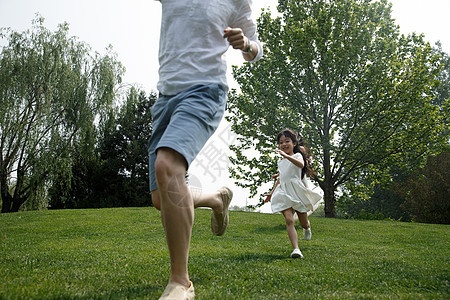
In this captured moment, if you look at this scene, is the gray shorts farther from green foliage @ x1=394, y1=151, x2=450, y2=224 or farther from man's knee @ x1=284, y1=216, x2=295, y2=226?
green foliage @ x1=394, y1=151, x2=450, y2=224

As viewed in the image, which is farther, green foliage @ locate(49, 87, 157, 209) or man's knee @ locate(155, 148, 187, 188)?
green foliage @ locate(49, 87, 157, 209)

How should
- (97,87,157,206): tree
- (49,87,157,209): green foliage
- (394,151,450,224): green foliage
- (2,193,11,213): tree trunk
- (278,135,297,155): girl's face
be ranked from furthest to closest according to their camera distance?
1. (97,87,157,206): tree
2. (49,87,157,209): green foliage
3. (394,151,450,224): green foliage
4. (2,193,11,213): tree trunk
5. (278,135,297,155): girl's face

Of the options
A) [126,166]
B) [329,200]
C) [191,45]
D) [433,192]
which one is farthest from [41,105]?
[433,192]

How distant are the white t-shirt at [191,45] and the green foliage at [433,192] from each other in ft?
65.0

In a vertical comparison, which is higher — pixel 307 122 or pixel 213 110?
pixel 307 122

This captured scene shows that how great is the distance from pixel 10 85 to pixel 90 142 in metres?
4.01

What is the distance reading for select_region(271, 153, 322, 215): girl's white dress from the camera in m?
4.56

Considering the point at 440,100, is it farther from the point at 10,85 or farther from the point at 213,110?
the point at 213,110

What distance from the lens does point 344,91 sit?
1564 centimetres

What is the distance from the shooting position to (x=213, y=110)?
77.1 inches

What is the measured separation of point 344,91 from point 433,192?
32.7 ft

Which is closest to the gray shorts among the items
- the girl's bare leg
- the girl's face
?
the girl's bare leg

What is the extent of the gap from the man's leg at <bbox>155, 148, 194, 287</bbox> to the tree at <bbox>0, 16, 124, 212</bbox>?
15.4 metres

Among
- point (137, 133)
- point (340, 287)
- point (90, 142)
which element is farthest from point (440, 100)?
point (340, 287)
